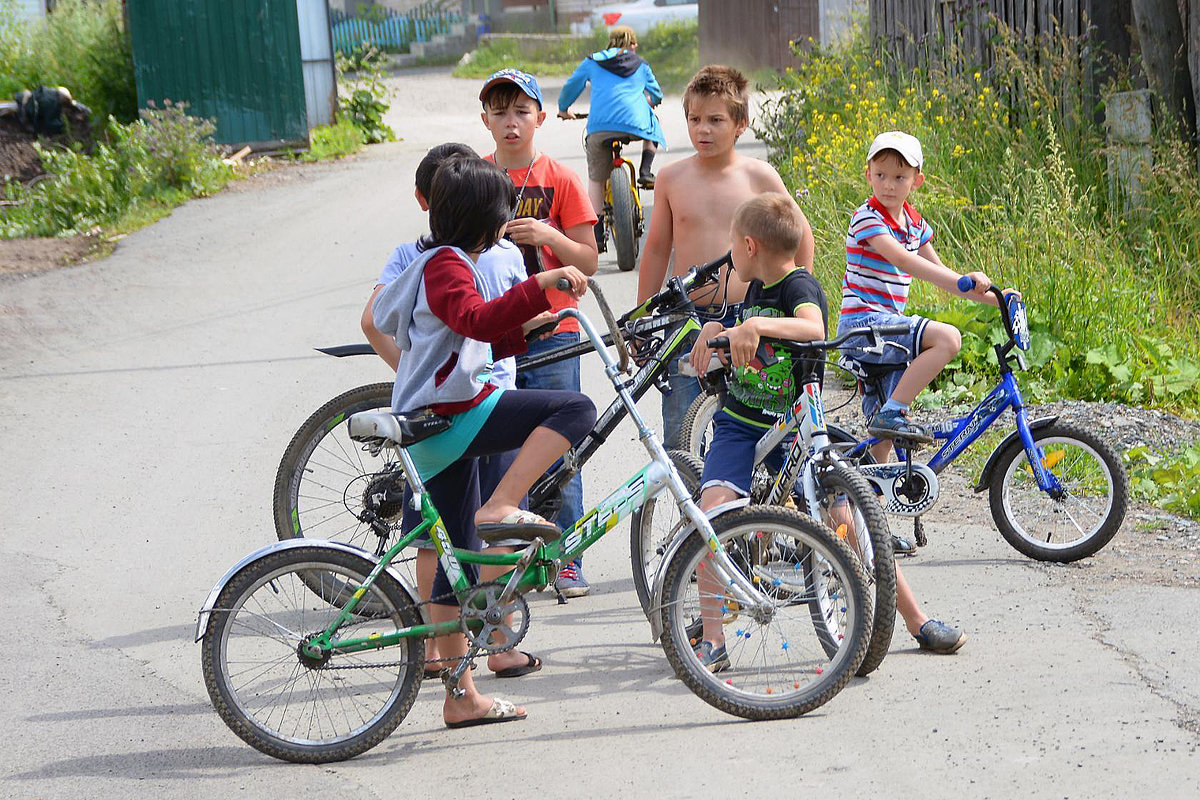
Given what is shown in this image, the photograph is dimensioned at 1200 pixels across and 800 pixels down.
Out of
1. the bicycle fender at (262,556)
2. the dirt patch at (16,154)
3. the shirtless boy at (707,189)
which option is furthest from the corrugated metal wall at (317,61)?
the bicycle fender at (262,556)

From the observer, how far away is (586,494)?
6539 millimetres

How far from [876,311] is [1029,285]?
257 cm

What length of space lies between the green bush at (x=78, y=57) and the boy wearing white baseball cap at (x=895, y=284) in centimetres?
1500

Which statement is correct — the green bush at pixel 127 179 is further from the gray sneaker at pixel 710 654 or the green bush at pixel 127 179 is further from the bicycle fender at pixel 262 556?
the gray sneaker at pixel 710 654

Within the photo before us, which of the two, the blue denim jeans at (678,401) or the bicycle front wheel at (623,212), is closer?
the blue denim jeans at (678,401)

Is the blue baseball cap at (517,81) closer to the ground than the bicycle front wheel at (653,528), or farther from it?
farther from it

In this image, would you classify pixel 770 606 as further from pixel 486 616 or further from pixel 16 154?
pixel 16 154

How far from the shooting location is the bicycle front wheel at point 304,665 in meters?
3.88

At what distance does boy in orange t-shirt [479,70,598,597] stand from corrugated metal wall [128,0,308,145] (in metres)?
12.8

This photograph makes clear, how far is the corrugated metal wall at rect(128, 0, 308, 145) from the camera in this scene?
673 inches

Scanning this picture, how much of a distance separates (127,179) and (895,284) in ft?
38.9

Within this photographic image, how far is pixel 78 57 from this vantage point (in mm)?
18688

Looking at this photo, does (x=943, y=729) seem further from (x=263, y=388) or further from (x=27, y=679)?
(x=263, y=388)

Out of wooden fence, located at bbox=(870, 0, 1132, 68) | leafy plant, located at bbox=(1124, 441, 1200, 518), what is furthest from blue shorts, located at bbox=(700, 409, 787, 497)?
wooden fence, located at bbox=(870, 0, 1132, 68)
